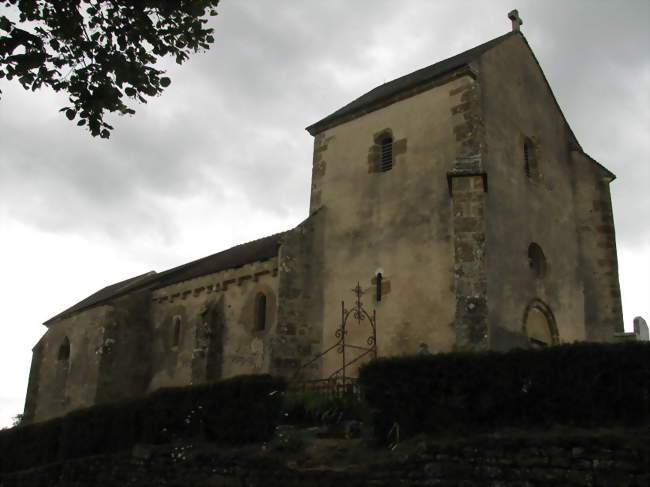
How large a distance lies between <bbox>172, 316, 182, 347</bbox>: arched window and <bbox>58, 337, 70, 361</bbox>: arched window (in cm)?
612

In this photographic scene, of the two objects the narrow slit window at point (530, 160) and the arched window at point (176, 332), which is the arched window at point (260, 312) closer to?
the arched window at point (176, 332)

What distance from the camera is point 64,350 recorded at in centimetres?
3159

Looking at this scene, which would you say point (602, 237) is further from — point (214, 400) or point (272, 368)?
point (214, 400)

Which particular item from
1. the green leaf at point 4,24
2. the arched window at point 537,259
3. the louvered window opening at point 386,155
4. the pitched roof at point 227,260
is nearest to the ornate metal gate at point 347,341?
the pitched roof at point 227,260

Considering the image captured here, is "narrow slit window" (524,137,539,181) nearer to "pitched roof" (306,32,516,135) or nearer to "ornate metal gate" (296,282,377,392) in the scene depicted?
"pitched roof" (306,32,516,135)

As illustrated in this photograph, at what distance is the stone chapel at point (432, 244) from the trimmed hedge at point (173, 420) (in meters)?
5.43

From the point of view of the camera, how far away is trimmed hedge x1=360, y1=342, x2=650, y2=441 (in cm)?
1122

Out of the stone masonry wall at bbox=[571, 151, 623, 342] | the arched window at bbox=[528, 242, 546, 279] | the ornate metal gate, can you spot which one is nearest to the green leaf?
the ornate metal gate

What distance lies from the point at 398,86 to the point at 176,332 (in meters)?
12.6

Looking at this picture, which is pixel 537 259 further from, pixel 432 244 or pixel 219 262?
pixel 219 262

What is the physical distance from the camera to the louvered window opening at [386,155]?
910 inches

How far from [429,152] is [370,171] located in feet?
7.66

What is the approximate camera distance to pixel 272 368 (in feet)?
69.8

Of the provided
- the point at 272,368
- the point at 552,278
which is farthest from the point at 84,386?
the point at 552,278
